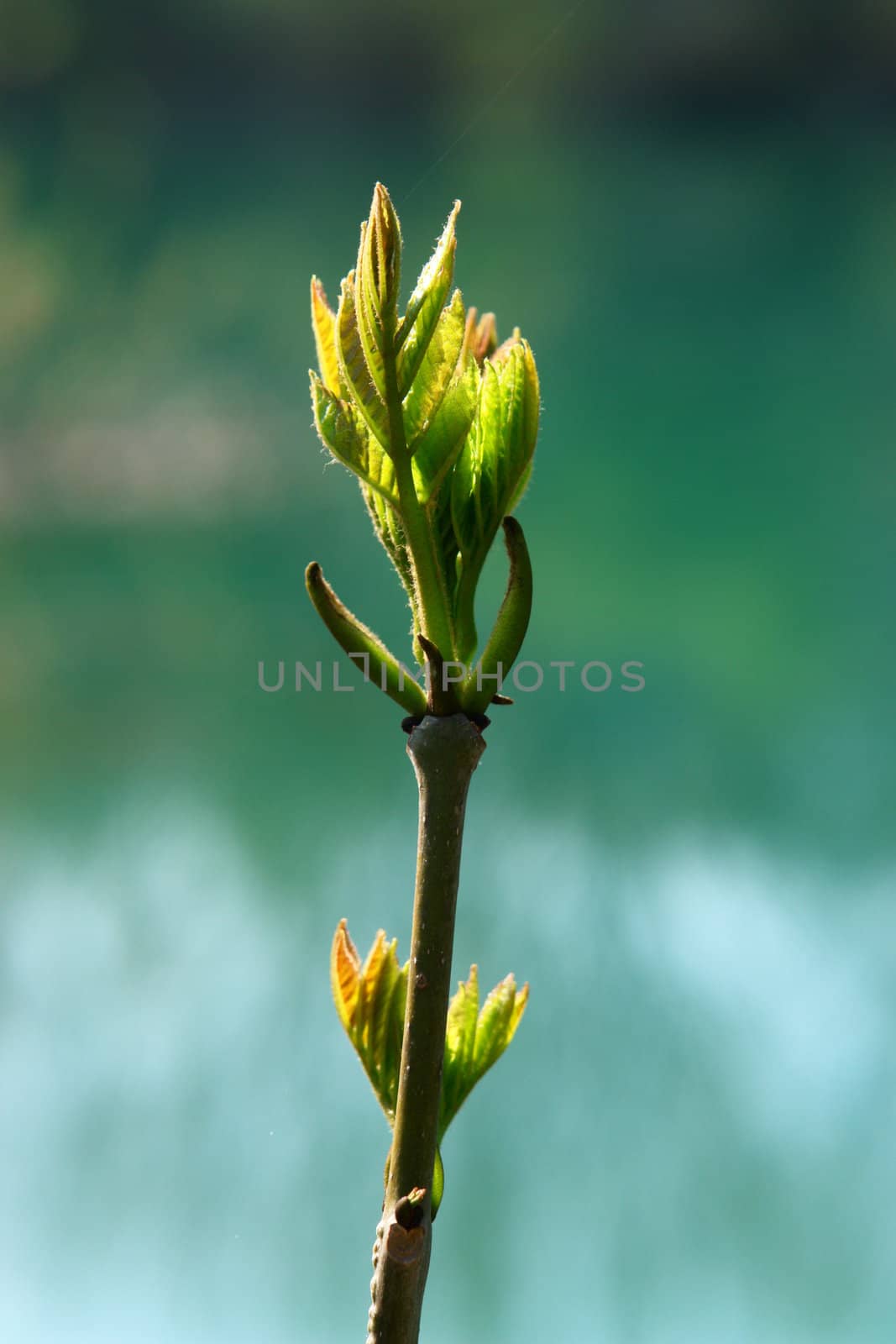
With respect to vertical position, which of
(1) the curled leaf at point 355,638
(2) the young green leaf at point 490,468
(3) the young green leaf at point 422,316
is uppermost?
(3) the young green leaf at point 422,316

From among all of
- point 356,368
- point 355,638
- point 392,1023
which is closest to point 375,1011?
point 392,1023

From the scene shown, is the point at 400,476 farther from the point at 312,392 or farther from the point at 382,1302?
the point at 382,1302

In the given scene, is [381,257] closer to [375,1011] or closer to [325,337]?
[325,337]

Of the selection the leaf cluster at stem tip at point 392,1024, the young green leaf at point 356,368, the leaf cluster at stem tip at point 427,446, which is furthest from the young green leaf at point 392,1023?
the young green leaf at point 356,368

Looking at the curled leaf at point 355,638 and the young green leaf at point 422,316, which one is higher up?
the young green leaf at point 422,316

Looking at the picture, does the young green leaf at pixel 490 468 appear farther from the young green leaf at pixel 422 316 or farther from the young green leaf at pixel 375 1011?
the young green leaf at pixel 375 1011
